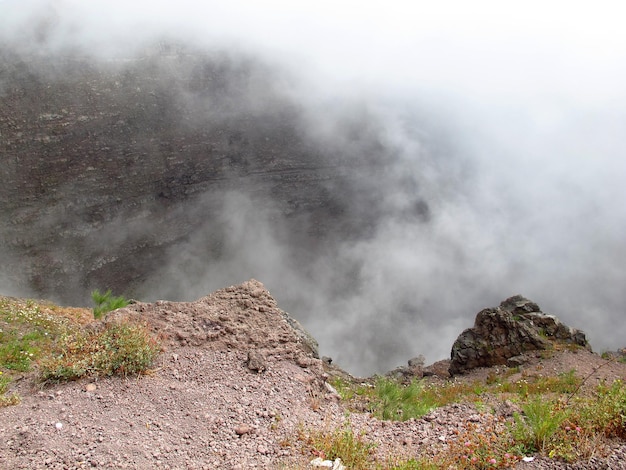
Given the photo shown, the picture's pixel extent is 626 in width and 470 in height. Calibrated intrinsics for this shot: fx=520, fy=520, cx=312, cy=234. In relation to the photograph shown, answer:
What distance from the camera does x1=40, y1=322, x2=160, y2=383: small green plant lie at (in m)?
8.35

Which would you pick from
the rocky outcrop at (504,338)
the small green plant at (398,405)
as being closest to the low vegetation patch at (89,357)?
the small green plant at (398,405)

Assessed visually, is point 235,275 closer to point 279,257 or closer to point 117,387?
point 279,257

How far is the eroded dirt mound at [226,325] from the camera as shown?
987 cm

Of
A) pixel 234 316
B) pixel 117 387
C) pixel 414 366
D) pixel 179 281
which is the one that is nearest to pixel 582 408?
pixel 234 316

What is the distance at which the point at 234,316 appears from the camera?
35.4 feet

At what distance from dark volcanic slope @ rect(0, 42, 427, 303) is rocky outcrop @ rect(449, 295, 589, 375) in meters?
19.4

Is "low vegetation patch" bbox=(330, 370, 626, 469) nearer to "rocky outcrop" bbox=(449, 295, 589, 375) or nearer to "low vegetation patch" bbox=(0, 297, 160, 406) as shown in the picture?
"low vegetation patch" bbox=(0, 297, 160, 406)

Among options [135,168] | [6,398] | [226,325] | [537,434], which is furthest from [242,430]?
[135,168]

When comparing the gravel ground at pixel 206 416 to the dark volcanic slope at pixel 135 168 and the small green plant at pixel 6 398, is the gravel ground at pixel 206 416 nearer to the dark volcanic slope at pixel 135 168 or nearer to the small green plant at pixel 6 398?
the small green plant at pixel 6 398

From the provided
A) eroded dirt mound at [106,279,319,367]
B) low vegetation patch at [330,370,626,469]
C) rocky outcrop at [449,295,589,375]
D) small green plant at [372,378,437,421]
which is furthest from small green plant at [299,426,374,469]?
rocky outcrop at [449,295,589,375]

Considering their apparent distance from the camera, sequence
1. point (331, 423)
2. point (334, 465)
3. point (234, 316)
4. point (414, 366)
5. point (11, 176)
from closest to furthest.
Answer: point (334, 465), point (331, 423), point (234, 316), point (414, 366), point (11, 176)

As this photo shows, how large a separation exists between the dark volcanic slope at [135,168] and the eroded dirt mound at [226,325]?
22014mm

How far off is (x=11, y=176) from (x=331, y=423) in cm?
2896

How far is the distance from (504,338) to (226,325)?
1412 cm
